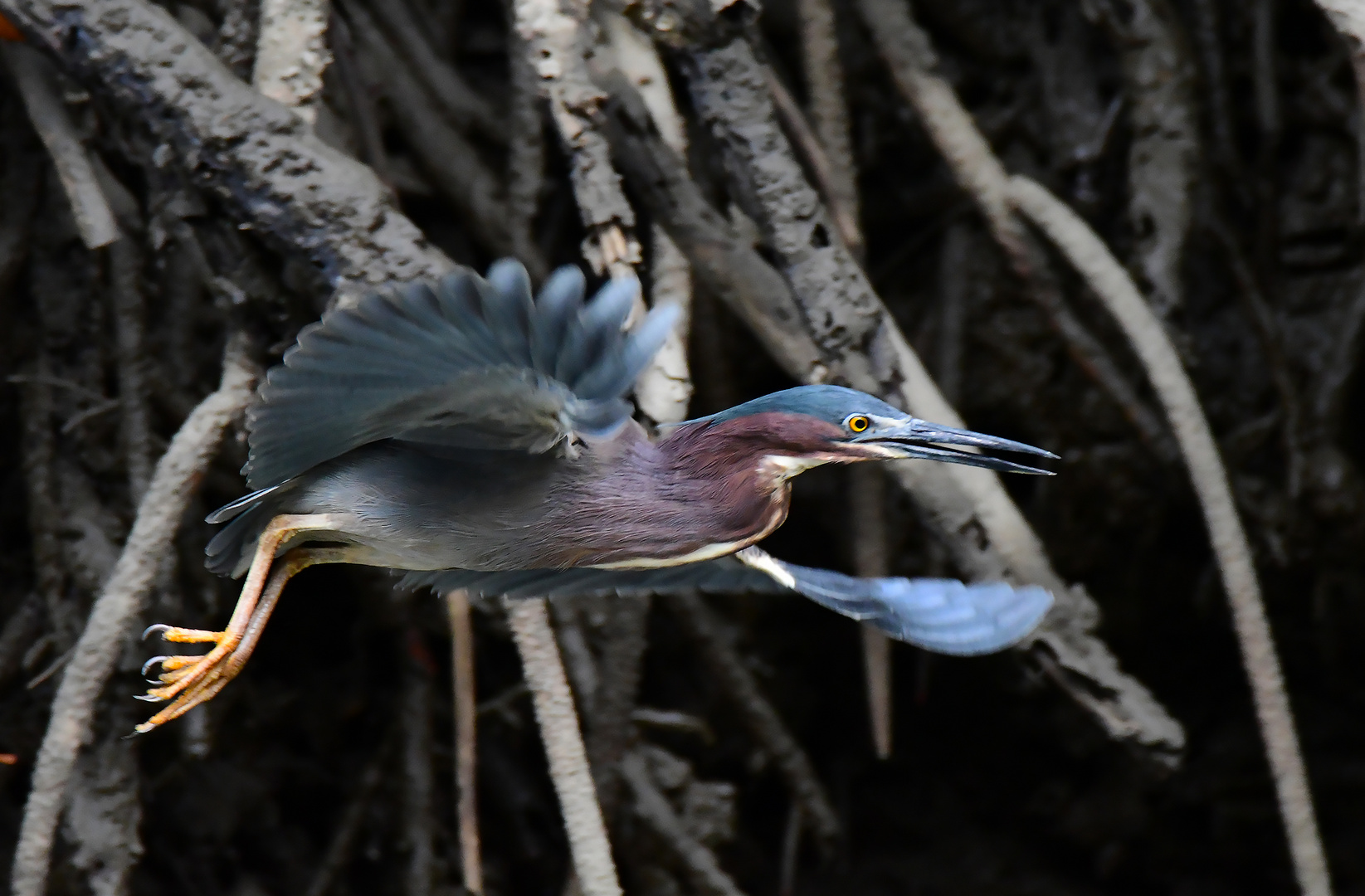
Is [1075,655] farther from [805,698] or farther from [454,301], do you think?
[805,698]

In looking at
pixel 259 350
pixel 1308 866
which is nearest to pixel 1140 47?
pixel 1308 866

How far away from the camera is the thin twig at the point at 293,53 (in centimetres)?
154

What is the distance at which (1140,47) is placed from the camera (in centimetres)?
213

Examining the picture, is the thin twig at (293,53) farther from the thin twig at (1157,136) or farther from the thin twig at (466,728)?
the thin twig at (1157,136)

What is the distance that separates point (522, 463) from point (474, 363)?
183 mm

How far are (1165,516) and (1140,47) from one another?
39.1 inches

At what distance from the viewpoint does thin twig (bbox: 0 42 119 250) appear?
1604 millimetres

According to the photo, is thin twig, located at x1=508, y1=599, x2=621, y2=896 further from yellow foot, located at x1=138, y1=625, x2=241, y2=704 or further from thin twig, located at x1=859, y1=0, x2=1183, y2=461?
thin twig, located at x1=859, y1=0, x2=1183, y2=461

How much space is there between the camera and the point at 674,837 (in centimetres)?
213

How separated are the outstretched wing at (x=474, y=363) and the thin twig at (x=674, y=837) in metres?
1.17

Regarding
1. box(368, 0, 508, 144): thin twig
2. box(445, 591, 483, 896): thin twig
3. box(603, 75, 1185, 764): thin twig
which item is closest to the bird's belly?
box(603, 75, 1185, 764): thin twig

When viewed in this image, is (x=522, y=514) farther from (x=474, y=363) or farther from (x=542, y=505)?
(x=474, y=363)

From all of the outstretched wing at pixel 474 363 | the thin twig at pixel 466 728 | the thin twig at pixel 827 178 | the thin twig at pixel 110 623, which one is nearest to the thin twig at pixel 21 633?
the thin twig at pixel 110 623

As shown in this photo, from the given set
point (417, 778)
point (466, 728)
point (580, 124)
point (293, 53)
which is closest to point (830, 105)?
point (580, 124)
